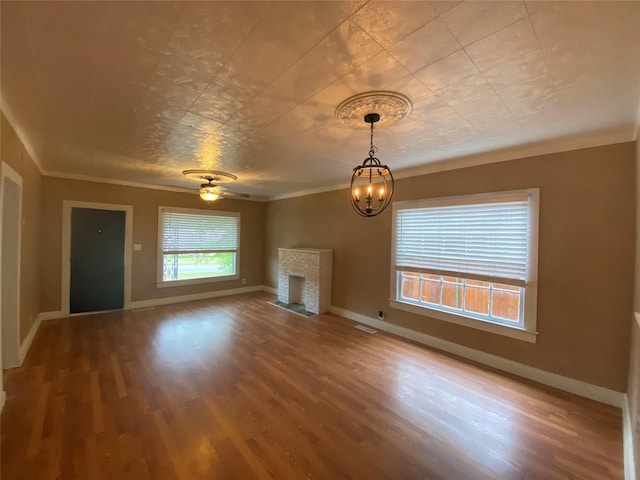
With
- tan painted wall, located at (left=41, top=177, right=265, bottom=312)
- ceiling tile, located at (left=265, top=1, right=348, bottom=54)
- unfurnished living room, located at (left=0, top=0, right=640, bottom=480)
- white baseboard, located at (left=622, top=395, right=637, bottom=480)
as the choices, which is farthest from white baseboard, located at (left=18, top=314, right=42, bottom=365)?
white baseboard, located at (left=622, top=395, right=637, bottom=480)

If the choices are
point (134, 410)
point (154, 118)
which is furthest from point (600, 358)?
point (154, 118)

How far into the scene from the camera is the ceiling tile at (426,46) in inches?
54.3

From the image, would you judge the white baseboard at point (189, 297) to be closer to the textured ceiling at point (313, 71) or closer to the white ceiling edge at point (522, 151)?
the textured ceiling at point (313, 71)

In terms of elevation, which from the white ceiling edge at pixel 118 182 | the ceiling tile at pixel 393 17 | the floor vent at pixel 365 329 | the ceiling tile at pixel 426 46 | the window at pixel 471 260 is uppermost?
the ceiling tile at pixel 426 46

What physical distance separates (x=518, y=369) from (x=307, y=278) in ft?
12.0

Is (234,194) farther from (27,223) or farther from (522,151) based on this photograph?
(522,151)

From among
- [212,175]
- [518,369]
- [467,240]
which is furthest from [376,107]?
[212,175]

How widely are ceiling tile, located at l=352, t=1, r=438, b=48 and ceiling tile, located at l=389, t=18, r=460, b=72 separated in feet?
0.16

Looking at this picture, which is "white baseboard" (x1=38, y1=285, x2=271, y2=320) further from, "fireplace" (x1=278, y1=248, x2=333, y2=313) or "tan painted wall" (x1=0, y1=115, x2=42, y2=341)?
"fireplace" (x1=278, y1=248, x2=333, y2=313)

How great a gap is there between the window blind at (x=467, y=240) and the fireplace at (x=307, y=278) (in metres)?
1.60

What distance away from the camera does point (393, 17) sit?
1.30 meters

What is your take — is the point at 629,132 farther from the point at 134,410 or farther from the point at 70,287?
the point at 70,287

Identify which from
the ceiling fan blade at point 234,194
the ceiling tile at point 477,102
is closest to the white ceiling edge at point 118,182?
the ceiling fan blade at point 234,194

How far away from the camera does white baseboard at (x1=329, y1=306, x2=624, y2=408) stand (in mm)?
2672
